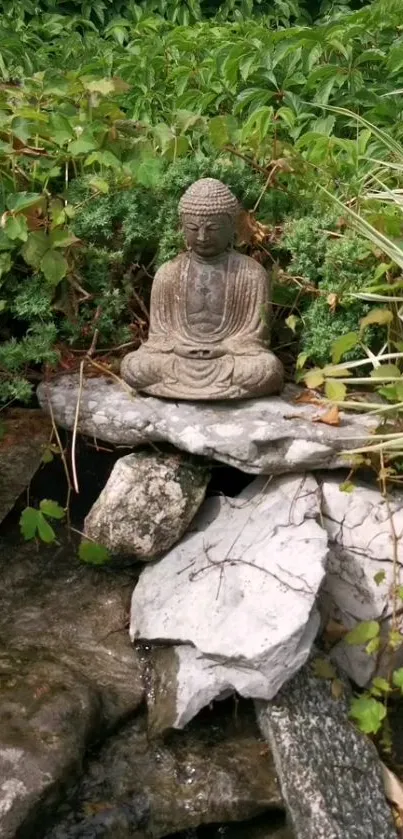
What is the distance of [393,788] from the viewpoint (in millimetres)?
2984

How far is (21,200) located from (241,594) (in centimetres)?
187

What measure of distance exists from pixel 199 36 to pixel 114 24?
1044mm

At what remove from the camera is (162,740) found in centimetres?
311

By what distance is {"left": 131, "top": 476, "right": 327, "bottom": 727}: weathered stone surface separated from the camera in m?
2.99

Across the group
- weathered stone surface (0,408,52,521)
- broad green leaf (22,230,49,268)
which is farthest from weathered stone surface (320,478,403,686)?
broad green leaf (22,230,49,268)

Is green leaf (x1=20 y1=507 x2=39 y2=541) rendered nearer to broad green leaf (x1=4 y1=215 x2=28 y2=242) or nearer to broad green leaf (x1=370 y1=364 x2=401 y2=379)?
broad green leaf (x1=4 y1=215 x2=28 y2=242)

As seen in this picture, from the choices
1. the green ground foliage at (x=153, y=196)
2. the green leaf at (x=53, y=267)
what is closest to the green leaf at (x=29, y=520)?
the green ground foliage at (x=153, y=196)

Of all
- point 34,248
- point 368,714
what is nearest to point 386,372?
point 368,714

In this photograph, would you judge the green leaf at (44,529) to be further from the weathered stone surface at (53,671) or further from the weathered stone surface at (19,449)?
the weathered stone surface at (19,449)

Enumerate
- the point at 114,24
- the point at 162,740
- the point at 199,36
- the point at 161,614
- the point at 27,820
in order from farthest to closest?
the point at 114,24
the point at 199,36
the point at 161,614
the point at 162,740
the point at 27,820

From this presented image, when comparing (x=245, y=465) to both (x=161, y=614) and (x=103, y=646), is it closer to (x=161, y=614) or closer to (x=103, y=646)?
(x=161, y=614)

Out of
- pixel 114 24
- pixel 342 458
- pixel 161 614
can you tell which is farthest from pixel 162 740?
pixel 114 24

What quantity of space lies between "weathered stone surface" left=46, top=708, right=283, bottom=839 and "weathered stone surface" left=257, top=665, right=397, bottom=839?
9 centimetres

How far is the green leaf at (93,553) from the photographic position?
3.49m
